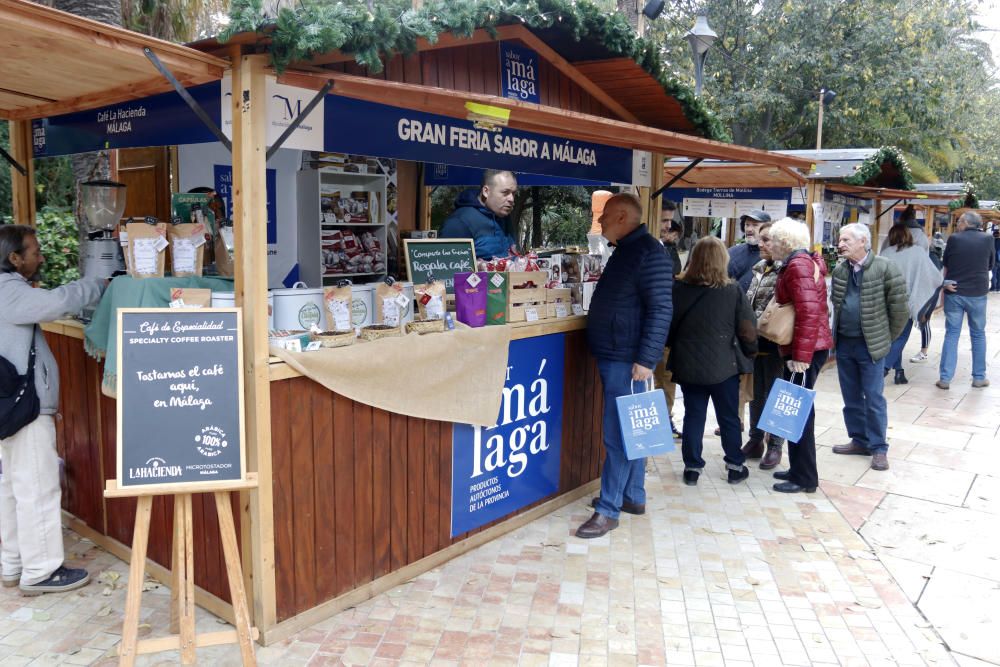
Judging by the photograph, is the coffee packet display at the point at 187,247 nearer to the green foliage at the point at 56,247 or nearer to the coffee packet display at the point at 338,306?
the coffee packet display at the point at 338,306

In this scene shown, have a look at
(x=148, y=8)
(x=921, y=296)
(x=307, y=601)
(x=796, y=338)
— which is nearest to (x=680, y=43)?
(x=921, y=296)

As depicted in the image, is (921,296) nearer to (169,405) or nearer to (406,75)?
(406,75)

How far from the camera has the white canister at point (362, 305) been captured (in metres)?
3.77

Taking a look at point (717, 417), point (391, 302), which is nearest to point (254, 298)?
point (391, 302)

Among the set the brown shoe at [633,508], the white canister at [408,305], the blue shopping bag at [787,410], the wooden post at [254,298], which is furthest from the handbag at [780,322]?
the wooden post at [254,298]

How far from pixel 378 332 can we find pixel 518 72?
166 cm

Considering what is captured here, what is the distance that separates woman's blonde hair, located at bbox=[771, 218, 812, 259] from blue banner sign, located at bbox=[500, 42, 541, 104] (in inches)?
81.9

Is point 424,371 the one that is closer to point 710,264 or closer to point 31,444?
point 31,444

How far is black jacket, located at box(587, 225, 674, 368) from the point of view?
14.5 ft

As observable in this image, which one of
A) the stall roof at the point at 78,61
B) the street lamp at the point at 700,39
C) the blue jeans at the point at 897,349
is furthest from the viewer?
the street lamp at the point at 700,39

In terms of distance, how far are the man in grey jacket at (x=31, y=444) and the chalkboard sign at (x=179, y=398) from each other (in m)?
0.91

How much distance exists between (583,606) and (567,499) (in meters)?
1.37

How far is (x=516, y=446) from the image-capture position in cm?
455

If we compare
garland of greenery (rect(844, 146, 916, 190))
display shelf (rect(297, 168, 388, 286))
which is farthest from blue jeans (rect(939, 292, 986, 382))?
display shelf (rect(297, 168, 388, 286))
